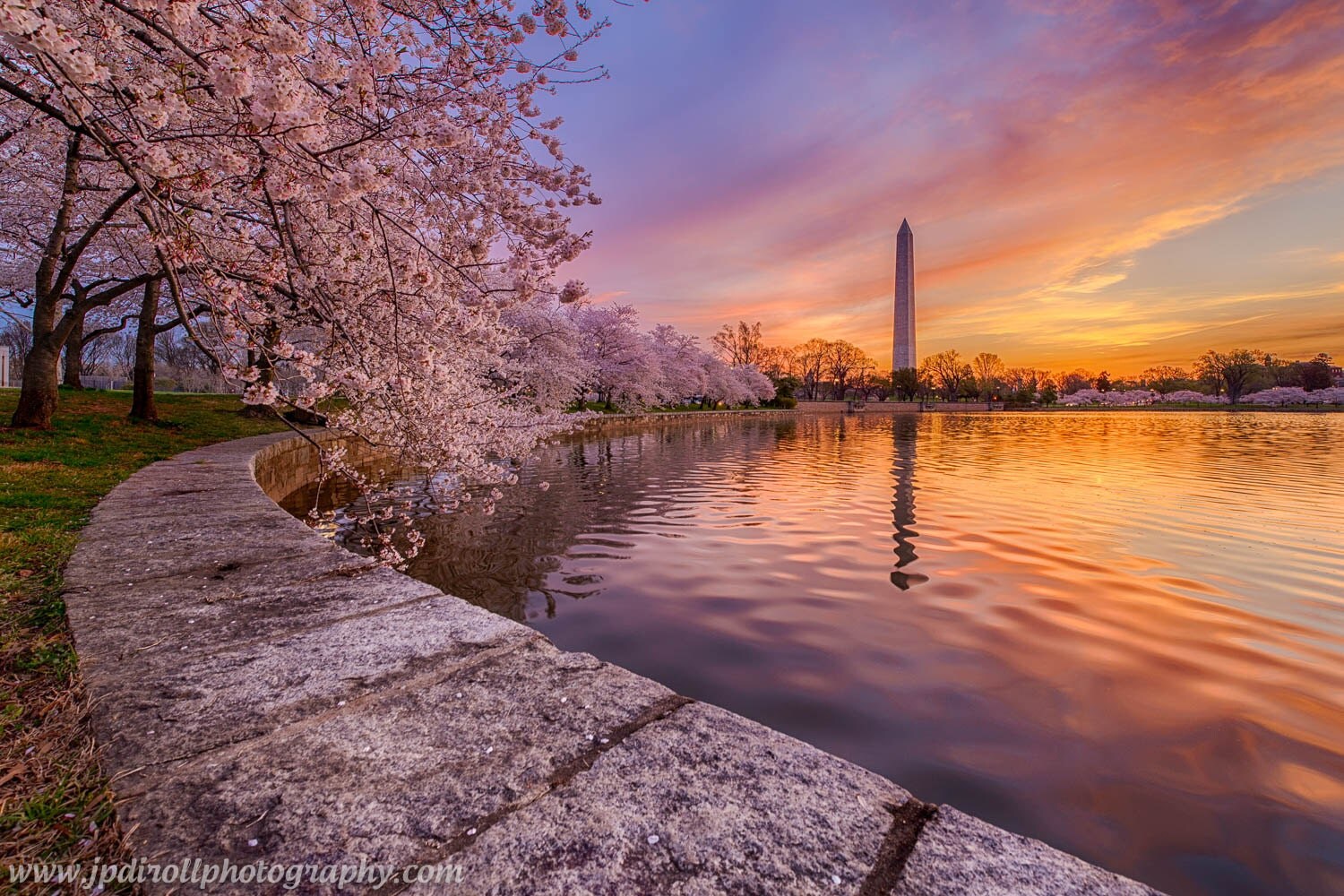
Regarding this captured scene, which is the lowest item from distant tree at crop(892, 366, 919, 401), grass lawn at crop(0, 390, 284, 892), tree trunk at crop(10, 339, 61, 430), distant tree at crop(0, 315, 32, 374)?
grass lawn at crop(0, 390, 284, 892)

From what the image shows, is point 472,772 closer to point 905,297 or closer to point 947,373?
point 905,297

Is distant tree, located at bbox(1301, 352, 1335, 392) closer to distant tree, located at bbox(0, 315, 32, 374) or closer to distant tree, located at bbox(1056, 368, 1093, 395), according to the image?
distant tree, located at bbox(1056, 368, 1093, 395)

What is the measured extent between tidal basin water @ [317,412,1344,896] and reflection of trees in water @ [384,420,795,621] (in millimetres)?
62

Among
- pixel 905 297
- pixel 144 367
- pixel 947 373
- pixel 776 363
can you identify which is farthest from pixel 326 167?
pixel 947 373

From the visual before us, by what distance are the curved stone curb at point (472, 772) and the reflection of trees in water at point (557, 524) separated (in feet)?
11.3

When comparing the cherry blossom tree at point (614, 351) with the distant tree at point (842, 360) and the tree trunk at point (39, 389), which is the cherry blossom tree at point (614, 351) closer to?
the tree trunk at point (39, 389)

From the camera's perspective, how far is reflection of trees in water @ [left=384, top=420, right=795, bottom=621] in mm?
6578

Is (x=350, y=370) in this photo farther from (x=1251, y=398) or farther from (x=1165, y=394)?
(x=1165, y=394)

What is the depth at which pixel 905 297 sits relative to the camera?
74.0 metres

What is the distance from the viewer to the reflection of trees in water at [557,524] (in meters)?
6.58

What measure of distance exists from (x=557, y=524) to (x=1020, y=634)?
6.73 meters

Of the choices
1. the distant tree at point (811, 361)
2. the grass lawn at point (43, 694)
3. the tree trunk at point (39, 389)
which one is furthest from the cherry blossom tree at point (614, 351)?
the distant tree at point (811, 361)

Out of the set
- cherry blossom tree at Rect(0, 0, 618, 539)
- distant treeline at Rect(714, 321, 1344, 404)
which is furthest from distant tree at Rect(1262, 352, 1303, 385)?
cherry blossom tree at Rect(0, 0, 618, 539)

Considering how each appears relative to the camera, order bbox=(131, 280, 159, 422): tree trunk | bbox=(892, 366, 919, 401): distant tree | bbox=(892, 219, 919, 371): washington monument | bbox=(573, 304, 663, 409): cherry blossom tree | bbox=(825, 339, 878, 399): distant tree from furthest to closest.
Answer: bbox=(825, 339, 878, 399): distant tree
bbox=(892, 366, 919, 401): distant tree
bbox=(892, 219, 919, 371): washington monument
bbox=(573, 304, 663, 409): cherry blossom tree
bbox=(131, 280, 159, 422): tree trunk
